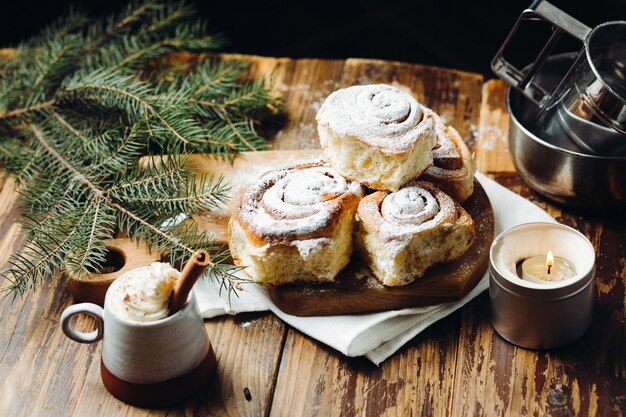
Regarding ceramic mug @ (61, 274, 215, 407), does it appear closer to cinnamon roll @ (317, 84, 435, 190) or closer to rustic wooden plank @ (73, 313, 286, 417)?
rustic wooden plank @ (73, 313, 286, 417)

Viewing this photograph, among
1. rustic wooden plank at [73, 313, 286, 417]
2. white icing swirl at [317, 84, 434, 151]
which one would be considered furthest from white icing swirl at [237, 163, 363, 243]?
rustic wooden plank at [73, 313, 286, 417]

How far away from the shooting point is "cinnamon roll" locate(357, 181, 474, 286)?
138 cm

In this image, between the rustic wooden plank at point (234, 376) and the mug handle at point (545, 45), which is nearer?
the rustic wooden plank at point (234, 376)

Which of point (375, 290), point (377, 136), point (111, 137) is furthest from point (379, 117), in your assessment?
point (111, 137)

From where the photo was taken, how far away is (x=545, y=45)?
5.36 ft

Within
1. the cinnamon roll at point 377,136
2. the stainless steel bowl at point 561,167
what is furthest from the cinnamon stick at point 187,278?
the stainless steel bowl at point 561,167

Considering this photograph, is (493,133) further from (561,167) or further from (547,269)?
(547,269)

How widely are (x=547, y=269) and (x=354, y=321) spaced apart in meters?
0.37

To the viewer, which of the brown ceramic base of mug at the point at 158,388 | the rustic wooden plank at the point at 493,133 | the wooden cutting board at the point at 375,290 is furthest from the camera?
the rustic wooden plank at the point at 493,133

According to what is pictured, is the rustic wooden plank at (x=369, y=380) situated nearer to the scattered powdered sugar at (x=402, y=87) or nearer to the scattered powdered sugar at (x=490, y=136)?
the scattered powdered sugar at (x=490, y=136)

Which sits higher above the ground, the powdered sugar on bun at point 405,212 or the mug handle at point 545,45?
the mug handle at point 545,45

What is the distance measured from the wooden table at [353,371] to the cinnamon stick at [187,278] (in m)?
0.21

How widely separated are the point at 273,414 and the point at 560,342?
53 cm

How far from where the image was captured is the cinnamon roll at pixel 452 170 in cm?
154
